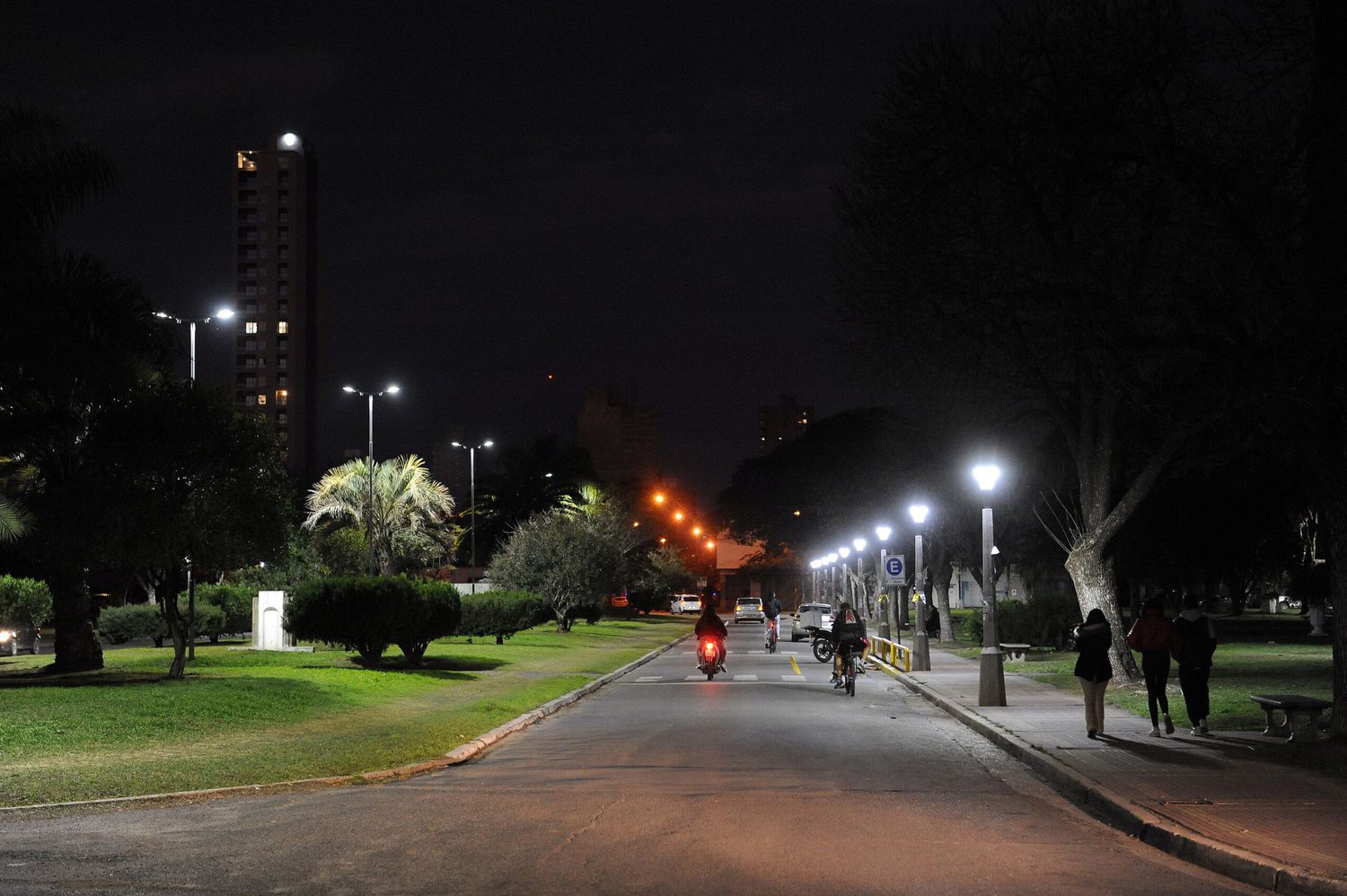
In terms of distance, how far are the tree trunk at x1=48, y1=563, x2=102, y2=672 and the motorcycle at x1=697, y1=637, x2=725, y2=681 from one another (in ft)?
41.3

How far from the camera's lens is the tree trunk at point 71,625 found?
26.8m

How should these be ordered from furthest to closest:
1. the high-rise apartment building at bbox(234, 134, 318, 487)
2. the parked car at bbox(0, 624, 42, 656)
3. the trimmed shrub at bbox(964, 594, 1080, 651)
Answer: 1. the high-rise apartment building at bbox(234, 134, 318, 487)
2. the trimmed shrub at bbox(964, 594, 1080, 651)
3. the parked car at bbox(0, 624, 42, 656)

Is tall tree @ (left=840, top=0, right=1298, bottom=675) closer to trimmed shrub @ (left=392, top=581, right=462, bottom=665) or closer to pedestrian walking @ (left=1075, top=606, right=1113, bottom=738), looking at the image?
pedestrian walking @ (left=1075, top=606, right=1113, bottom=738)

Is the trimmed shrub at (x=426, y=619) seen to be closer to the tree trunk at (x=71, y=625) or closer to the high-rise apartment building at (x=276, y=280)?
the tree trunk at (x=71, y=625)

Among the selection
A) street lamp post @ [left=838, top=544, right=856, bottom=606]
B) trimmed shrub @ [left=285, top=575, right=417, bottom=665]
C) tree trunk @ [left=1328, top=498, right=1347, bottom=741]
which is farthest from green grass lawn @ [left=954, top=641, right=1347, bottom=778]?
street lamp post @ [left=838, top=544, right=856, bottom=606]

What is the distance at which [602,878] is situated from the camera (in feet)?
28.3

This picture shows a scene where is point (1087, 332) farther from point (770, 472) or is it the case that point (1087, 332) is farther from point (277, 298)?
point (277, 298)

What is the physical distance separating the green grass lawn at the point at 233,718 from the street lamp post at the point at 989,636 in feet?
24.0

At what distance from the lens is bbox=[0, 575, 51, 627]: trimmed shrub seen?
40.1 m

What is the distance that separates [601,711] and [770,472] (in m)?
81.4

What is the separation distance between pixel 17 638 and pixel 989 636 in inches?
1130

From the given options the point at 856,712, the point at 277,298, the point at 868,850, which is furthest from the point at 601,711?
the point at 277,298

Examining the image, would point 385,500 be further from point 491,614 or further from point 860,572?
point 860,572

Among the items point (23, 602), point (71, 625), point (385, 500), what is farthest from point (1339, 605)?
point (385, 500)
